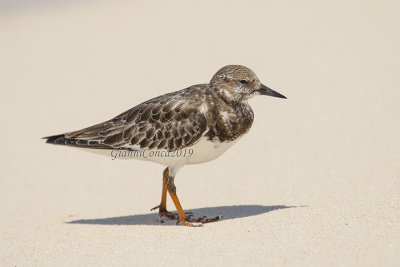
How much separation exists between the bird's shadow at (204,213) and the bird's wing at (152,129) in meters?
1.25

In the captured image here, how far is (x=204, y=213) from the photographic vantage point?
9.08 metres

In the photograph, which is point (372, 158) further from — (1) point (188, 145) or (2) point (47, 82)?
→ (2) point (47, 82)

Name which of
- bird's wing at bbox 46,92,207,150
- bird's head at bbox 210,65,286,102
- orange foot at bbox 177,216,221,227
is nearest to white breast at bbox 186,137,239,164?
bird's wing at bbox 46,92,207,150

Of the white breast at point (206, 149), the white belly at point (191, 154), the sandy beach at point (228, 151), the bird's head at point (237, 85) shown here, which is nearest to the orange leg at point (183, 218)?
the sandy beach at point (228, 151)

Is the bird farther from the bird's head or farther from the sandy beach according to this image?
the sandy beach

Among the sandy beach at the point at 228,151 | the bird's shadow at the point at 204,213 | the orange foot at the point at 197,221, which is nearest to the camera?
the sandy beach at the point at 228,151

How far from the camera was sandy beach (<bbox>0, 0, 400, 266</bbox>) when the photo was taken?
7.43m

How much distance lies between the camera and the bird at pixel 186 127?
8.09 meters

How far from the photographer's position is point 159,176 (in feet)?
38.3

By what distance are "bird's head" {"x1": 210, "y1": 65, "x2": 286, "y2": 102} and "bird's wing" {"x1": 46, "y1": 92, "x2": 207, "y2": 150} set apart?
448 millimetres

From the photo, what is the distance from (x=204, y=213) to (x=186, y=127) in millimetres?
1738

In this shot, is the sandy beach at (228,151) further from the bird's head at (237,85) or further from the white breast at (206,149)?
the bird's head at (237,85)

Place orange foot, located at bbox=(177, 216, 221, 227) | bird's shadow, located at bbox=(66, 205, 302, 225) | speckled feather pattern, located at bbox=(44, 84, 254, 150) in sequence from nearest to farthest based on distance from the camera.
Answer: speckled feather pattern, located at bbox=(44, 84, 254, 150) → orange foot, located at bbox=(177, 216, 221, 227) → bird's shadow, located at bbox=(66, 205, 302, 225)

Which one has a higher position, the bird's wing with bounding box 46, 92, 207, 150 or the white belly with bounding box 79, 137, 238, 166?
the bird's wing with bounding box 46, 92, 207, 150
